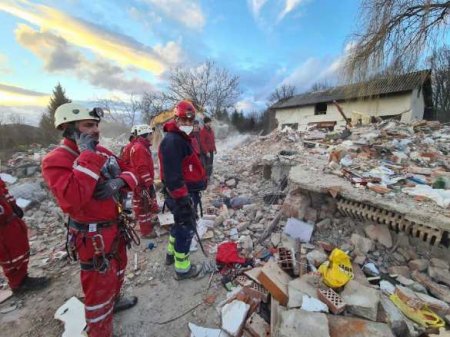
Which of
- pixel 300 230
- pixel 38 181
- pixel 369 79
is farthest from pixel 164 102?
pixel 300 230

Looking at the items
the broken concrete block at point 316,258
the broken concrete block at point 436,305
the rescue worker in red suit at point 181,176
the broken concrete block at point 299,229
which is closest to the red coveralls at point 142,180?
the rescue worker in red suit at point 181,176

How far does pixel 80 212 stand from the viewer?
73.2 inches

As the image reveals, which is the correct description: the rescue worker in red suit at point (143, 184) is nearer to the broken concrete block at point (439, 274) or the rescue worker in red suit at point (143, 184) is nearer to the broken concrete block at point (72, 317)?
the broken concrete block at point (72, 317)

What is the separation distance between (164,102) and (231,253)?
29.1 meters

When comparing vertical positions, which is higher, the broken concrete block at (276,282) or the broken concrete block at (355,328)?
the broken concrete block at (276,282)

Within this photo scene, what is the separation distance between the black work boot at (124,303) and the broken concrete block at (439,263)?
350 cm

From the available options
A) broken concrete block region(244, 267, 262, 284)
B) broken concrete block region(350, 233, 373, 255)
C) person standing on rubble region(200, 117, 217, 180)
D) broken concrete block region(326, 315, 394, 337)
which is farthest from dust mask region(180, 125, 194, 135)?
person standing on rubble region(200, 117, 217, 180)

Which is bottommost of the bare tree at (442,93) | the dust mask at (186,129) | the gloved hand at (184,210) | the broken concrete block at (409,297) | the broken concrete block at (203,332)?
the broken concrete block at (203,332)

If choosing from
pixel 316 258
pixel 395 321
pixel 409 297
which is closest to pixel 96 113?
pixel 316 258

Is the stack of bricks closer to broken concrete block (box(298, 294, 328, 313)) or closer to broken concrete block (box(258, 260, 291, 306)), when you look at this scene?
broken concrete block (box(258, 260, 291, 306))

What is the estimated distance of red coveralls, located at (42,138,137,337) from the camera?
1624mm

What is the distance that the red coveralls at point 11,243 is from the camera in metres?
2.69

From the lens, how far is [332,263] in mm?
2604

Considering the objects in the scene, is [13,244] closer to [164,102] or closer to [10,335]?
[10,335]
